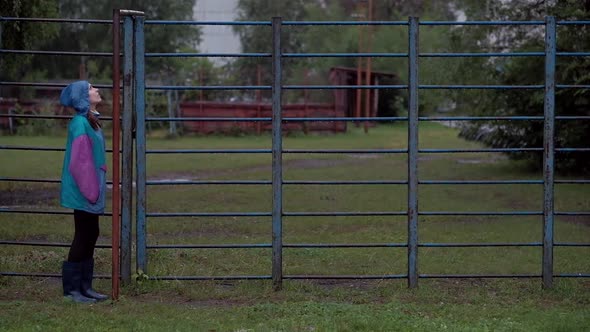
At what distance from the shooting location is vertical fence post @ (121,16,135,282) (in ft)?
27.1

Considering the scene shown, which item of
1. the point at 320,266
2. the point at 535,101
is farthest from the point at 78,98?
the point at 535,101

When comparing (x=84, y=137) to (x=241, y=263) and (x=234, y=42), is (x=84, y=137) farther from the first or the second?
(x=234, y=42)

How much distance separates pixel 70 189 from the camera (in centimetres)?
764

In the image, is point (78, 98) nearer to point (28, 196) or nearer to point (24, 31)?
point (24, 31)

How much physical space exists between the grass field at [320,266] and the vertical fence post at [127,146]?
1.20 ft

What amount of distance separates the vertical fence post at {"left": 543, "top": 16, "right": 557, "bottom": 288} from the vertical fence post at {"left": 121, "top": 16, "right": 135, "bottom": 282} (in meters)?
3.61

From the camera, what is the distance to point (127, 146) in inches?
327

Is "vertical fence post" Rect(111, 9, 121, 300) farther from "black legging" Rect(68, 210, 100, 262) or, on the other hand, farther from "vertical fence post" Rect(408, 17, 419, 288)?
"vertical fence post" Rect(408, 17, 419, 288)

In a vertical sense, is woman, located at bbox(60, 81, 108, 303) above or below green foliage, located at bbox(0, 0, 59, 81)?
below

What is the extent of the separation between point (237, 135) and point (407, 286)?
2626 cm

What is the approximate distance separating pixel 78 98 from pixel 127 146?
763mm

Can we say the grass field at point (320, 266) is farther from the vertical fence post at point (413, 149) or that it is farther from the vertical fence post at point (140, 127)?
the vertical fence post at point (140, 127)

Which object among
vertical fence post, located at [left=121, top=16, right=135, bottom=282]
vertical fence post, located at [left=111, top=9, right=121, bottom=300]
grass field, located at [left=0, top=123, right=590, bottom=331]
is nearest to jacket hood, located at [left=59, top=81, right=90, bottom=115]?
vertical fence post, located at [left=111, top=9, right=121, bottom=300]

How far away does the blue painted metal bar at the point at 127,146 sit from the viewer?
8.27 m
